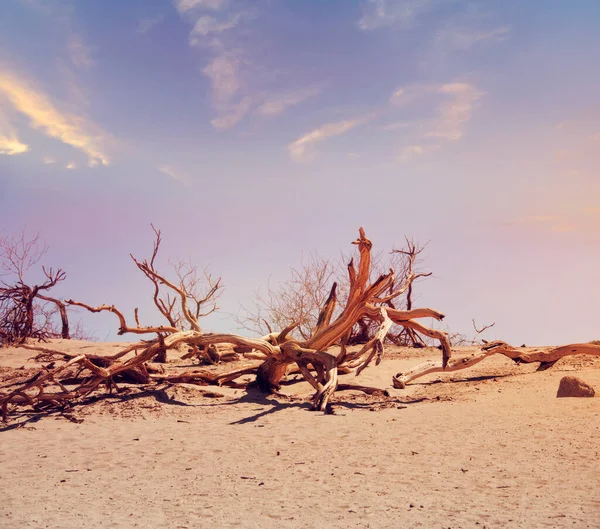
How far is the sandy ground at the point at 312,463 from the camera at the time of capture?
3.57 metres

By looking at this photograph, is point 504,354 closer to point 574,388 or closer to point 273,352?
point 574,388

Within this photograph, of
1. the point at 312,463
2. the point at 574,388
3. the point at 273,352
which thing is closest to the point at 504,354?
the point at 574,388

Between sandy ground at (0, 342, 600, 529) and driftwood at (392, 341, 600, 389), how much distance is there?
3.00ft

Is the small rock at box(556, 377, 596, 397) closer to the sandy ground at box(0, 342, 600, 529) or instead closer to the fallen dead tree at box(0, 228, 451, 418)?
the sandy ground at box(0, 342, 600, 529)

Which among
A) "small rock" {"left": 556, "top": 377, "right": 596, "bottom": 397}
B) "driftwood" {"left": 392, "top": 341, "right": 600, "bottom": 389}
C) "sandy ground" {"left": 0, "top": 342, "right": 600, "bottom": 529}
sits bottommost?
"sandy ground" {"left": 0, "top": 342, "right": 600, "bottom": 529}

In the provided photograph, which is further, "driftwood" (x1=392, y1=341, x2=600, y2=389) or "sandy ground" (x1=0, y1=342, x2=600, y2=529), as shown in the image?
"driftwood" (x1=392, y1=341, x2=600, y2=389)

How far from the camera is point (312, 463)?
4734mm

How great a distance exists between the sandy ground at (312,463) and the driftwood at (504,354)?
0.91 m

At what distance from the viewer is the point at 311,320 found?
17.7m

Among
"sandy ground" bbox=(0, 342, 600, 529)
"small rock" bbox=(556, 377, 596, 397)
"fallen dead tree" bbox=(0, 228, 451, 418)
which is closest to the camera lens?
"sandy ground" bbox=(0, 342, 600, 529)

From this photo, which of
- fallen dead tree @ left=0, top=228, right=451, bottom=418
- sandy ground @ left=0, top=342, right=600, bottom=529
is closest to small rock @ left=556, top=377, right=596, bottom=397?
sandy ground @ left=0, top=342, right=600, bottom=529

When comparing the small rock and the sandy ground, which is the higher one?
the small rock

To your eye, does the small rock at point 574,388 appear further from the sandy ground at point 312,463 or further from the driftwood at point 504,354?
the driftwood at point 504,354

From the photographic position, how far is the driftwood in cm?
900
